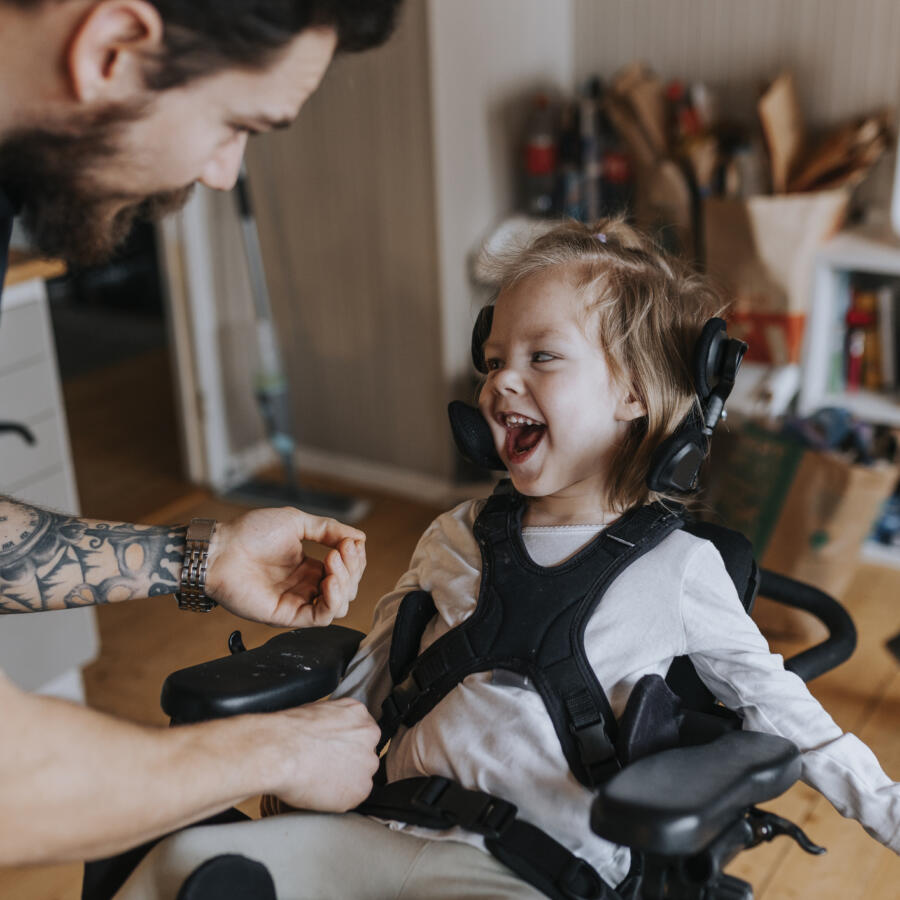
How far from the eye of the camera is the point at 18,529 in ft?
3.66

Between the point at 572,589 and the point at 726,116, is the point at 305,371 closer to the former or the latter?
the point at 726,116

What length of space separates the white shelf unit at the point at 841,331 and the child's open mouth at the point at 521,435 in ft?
5.02

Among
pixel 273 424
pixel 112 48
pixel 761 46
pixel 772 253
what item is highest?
pixel 112 48

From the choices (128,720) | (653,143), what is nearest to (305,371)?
(653,143)

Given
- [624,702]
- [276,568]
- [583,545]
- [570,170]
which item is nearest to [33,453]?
[276,568]

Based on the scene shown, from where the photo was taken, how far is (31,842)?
0.77 m

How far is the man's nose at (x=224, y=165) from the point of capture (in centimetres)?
88

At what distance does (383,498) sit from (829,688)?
1785 millimetres

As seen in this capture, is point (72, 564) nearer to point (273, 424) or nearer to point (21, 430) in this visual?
point (21, 430)

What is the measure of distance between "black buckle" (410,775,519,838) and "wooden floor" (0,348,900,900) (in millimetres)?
208

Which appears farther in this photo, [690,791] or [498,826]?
[498,826]

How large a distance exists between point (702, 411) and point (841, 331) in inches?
66.1

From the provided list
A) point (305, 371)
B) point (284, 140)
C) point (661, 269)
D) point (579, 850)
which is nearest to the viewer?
point (579, 850)

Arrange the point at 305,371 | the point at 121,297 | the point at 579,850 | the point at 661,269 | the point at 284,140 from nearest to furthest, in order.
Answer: the point at 579,850
the point at 661,269
the point at 284,140
the point at 305,371
the point at 121,297
